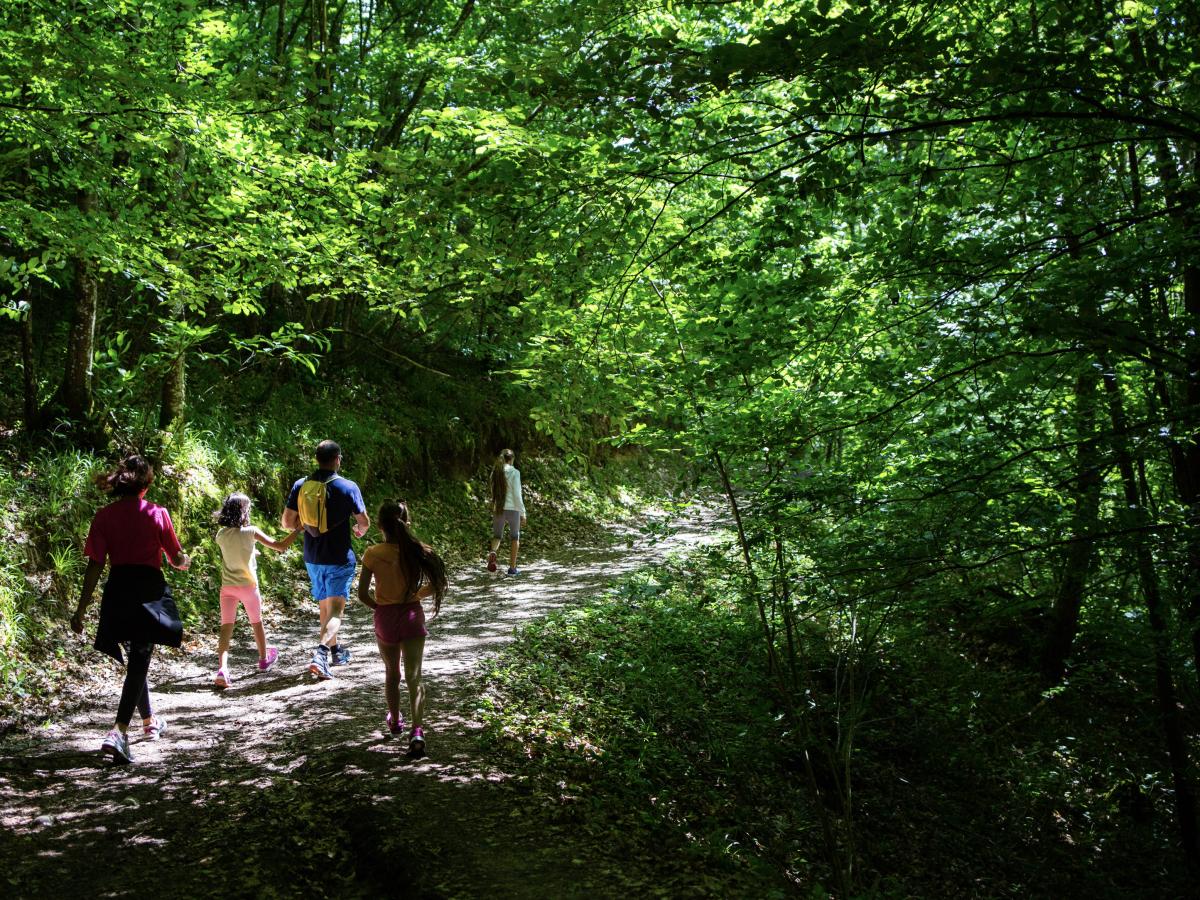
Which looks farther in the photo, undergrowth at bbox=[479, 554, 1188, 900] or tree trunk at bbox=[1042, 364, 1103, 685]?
undergrowth at bbox=[479, 554, 1188, 900]

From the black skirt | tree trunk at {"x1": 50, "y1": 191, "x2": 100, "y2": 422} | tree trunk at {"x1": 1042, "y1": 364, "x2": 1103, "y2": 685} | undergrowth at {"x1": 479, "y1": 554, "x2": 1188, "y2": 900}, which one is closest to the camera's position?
tree trunk at {"x1": 1042, "y1": 364, "x2": 1103, "y2": 685}

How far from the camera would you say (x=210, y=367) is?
12.8 meters

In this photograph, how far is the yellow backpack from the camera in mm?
7305

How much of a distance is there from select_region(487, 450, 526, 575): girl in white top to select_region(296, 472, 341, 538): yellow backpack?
5320 millimetres

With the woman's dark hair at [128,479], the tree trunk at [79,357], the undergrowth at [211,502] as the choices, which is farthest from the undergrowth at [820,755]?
the tree trunk at [79,357]

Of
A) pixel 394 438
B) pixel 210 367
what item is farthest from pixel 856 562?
pixel 210 367

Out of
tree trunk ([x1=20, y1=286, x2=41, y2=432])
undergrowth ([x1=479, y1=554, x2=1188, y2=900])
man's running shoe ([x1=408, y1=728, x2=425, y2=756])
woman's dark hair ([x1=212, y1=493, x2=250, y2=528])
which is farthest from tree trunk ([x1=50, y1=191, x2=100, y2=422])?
man's running shoe ([x1=408, y1=728, x2=425, y2=756])

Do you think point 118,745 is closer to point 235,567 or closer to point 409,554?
point 235,567

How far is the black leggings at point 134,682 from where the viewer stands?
18.0ft

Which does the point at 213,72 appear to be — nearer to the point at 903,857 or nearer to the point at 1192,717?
the point at 903,857

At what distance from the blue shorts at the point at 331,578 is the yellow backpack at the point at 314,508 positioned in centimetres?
35

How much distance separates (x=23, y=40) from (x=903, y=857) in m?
10.5

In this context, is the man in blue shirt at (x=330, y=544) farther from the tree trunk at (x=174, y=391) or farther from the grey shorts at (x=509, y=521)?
the grey shorts at (x=509, y=521)

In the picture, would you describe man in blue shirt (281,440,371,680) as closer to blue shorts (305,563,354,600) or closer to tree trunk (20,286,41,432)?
blue shorts (305,563,354,600)
